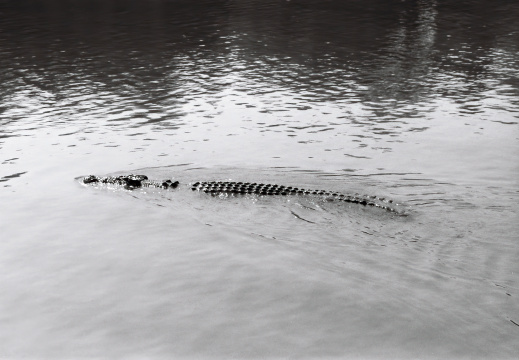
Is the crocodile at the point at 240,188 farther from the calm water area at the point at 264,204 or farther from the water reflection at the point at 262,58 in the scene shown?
the water reflection at the point at 262,58

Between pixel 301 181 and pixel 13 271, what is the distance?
5.91 m

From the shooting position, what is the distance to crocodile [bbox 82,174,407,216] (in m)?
13.4

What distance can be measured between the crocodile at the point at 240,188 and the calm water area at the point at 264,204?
22 centimetres

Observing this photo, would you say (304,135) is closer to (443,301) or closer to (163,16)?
(443,301)

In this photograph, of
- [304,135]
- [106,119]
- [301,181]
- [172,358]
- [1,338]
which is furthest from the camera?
[106,119]

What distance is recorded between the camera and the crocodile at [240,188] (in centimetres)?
1338

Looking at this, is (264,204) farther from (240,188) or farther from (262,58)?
(262,58)

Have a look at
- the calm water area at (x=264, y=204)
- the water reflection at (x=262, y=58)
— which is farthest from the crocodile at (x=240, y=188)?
the water reflection at (x=262, y=58)

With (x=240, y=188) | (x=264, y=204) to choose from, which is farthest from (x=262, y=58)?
(x=264, y=204)

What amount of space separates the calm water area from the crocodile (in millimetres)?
220

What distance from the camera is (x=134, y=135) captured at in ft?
63.9

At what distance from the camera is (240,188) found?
1448 centimetres

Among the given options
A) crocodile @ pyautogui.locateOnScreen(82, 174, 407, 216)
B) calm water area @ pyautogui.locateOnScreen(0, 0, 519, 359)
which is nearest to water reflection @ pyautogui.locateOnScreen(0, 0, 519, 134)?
calm water area @ pyautogui.locateOnScreen(0, 0, 519, 359)

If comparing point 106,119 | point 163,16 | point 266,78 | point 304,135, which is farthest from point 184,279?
point 163,16
